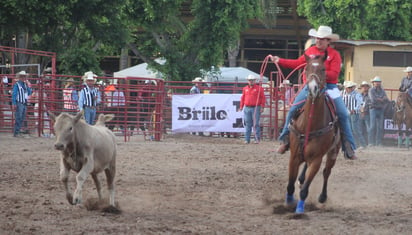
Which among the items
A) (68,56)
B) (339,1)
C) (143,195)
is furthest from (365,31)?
(143,195)

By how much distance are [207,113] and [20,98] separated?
5.59 meters

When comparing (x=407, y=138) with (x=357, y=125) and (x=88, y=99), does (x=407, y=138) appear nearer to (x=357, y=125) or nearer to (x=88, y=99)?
(x=357, y=125)

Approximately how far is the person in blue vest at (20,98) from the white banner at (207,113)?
4.32 metres

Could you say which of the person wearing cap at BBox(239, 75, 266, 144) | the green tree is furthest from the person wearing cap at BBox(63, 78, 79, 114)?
the green tree

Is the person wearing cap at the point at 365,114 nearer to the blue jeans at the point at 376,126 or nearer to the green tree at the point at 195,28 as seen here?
the blue jeans at the point at 376,126

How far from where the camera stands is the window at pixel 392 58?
26.2m

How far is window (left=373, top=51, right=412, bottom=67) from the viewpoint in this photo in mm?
26188

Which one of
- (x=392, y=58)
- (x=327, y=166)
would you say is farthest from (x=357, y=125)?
(x=327, y=166)

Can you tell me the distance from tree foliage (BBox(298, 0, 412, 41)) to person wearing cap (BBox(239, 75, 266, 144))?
12.0 meters

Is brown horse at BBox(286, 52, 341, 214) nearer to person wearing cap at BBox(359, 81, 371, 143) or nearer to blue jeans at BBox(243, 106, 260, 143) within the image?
blue jeans at BBox(243, 106, 260, 143)

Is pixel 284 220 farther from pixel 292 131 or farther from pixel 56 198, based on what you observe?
pixel 56 198

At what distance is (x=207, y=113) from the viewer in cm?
2220

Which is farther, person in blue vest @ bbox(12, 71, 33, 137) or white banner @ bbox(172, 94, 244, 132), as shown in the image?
white banner @ bbox(172, 94, 244, 132)

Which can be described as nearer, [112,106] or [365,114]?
[112,106]
